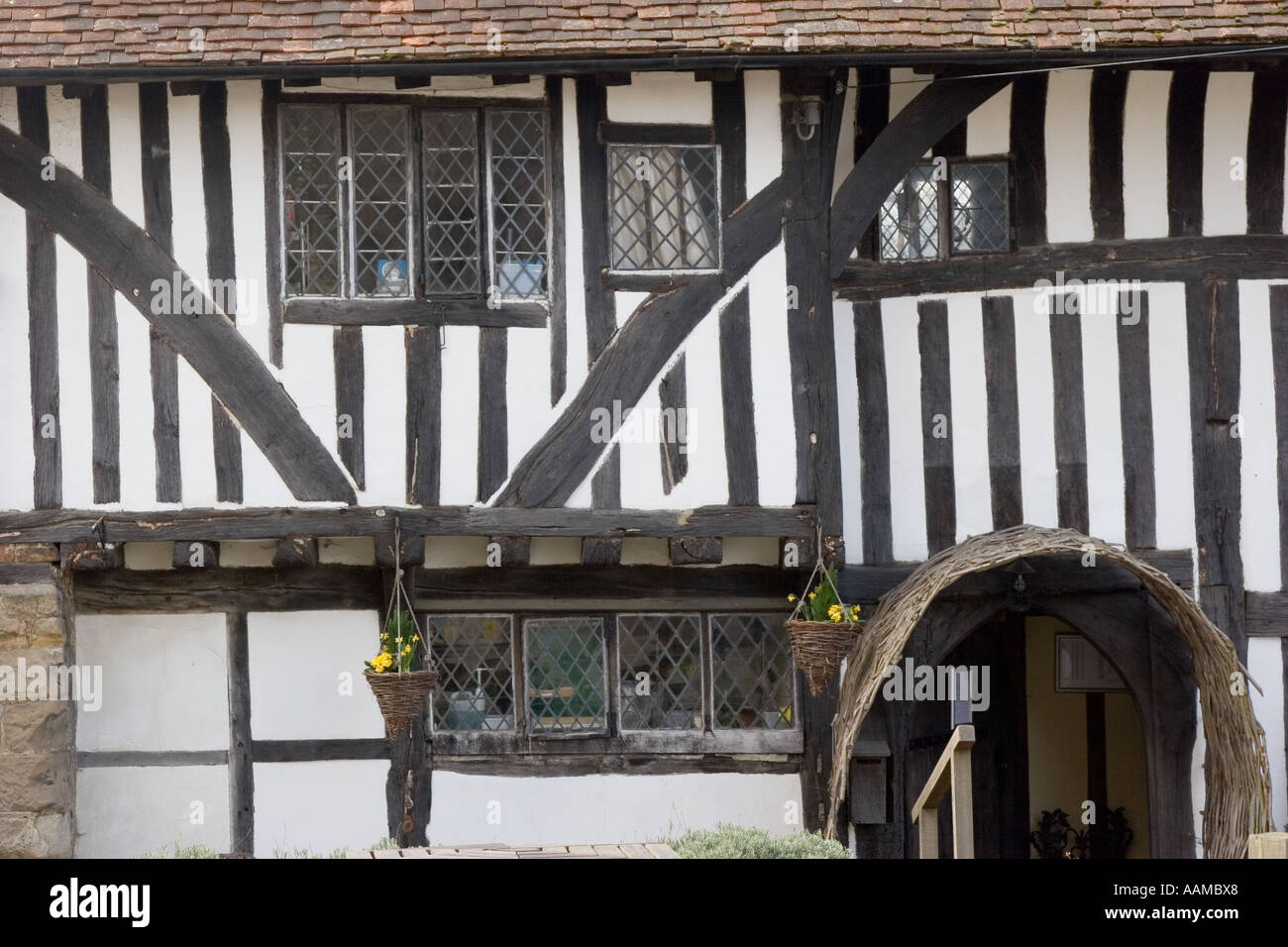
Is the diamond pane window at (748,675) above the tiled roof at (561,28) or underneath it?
underneath

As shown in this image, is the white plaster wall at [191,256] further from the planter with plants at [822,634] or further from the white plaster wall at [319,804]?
the planter with plants at [822,634]

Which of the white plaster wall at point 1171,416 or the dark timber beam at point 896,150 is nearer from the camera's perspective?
the dark timber beam at point 896,150

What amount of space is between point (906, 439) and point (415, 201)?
3040 mm

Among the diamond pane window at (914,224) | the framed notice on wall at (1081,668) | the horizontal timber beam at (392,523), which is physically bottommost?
the framed notice on wall at (1081,668)

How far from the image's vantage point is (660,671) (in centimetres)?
862

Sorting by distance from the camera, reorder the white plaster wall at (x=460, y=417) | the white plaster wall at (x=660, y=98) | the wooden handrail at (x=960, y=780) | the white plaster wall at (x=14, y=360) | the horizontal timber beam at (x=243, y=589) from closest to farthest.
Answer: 1. the wooden handrail at (x=960, y=780)
2. the white plaster wall at (x=14, y=360)
3. the white plaster wall at (x=460, y=417)
4. the white plaster wall at (x=660, y=98)
5. the horizontal timber beam at (x=243, y=589)

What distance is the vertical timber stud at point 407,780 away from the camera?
837cm

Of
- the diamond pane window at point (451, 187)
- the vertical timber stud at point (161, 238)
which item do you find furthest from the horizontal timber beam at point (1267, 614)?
the vertical timber stud at point (161, 238)

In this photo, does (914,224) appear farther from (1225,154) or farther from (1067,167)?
(1225,154)

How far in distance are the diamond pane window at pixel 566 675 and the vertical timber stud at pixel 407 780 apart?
24.8 inches

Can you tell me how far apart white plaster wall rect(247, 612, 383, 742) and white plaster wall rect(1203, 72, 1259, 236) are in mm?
5247

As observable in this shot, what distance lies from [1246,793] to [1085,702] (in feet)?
11.7

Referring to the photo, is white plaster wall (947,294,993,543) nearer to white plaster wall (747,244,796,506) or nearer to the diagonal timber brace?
white plaster wall (747,244,796,506)
